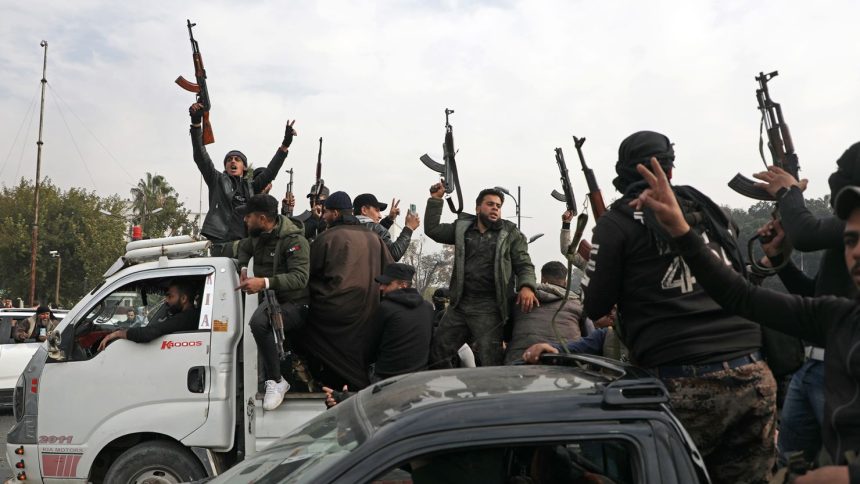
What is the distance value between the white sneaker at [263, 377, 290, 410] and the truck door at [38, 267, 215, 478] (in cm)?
41

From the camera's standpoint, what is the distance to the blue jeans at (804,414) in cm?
285

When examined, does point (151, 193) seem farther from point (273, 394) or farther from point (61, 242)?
point (273, 394)

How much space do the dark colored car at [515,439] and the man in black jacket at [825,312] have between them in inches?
13.7

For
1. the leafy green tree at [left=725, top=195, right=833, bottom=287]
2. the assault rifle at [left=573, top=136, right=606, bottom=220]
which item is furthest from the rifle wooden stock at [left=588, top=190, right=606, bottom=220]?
the leafy green tree at [left=725, top=195, right=833, bottom=287]

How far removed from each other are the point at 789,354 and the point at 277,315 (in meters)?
3.32

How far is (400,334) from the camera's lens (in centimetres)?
571

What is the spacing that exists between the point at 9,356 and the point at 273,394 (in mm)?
8151

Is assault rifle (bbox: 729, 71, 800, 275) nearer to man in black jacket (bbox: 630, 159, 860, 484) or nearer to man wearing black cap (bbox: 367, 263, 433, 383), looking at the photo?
man in black jacket (bbox: 630, 159, 860, 484)

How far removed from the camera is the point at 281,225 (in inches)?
228

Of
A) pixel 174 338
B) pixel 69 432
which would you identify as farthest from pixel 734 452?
pixel 69 432

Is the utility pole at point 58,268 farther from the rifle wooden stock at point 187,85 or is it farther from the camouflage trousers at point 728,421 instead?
the camouflage trousers at point 728,421

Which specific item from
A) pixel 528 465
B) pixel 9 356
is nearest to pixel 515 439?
pixel 528 465

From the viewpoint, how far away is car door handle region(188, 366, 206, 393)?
529 centimetres

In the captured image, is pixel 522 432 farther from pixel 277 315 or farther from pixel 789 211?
pixel 277 315
